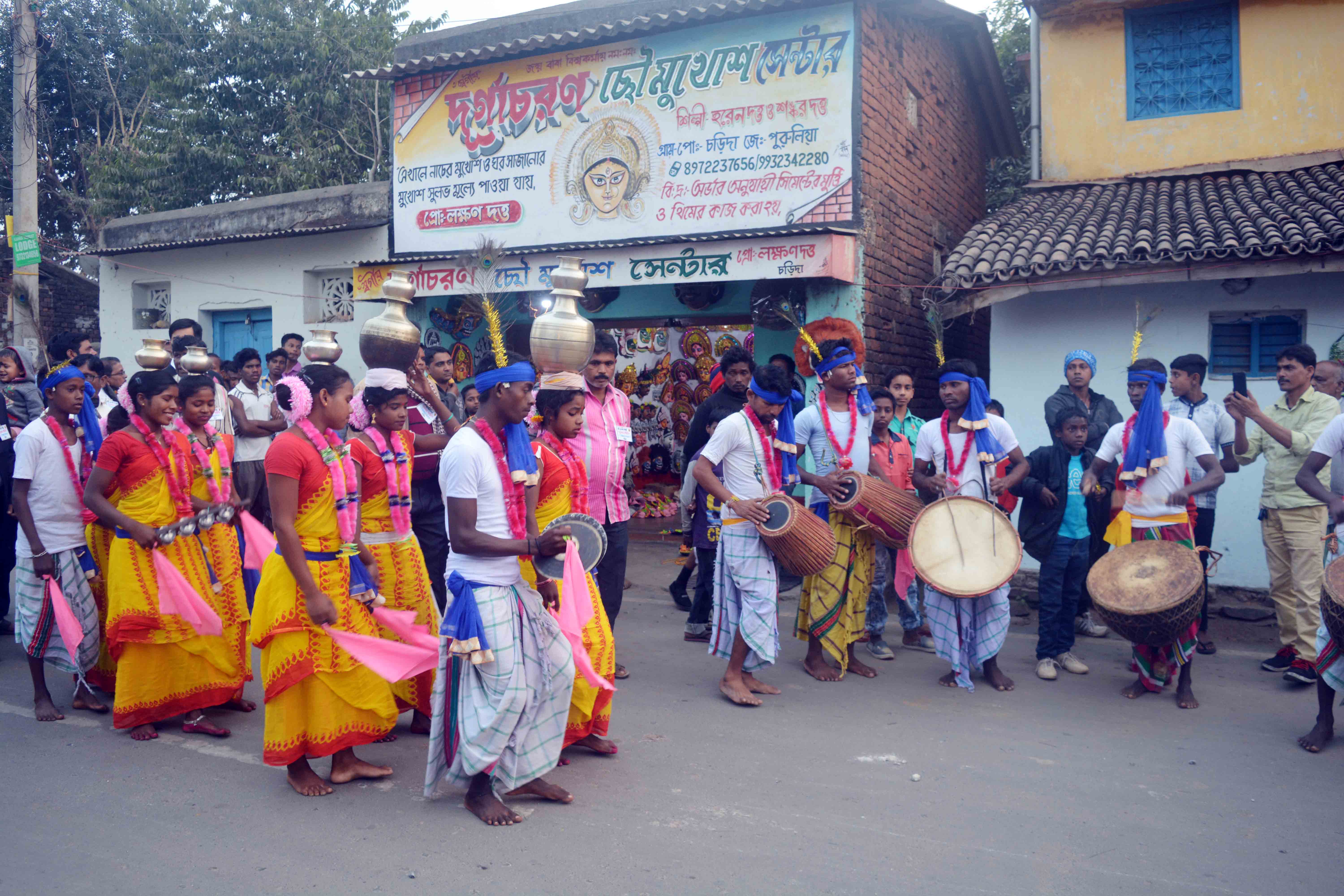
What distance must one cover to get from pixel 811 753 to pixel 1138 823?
4.46 feet

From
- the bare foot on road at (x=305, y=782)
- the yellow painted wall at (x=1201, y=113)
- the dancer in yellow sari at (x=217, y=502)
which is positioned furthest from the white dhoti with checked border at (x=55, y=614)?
the yellow painted wall at (x=1201, y=113)

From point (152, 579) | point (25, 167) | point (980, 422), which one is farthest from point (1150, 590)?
point (25, 167)

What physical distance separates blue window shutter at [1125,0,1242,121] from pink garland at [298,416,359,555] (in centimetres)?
949

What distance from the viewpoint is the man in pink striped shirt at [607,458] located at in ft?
18.2

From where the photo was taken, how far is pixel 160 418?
4793mm

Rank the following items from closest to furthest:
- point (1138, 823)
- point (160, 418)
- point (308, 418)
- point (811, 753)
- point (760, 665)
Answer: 1. point (1138, 823)
2. point (308, 418)
3. point (811, 753)
4. point (160, 418)
5. point (760, 665)

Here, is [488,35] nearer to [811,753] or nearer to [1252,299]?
[1252,299]

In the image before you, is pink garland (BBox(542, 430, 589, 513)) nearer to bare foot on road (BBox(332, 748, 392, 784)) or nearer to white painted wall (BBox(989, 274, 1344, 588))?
bare foot on road (BBox(332, 748, 392, 784))

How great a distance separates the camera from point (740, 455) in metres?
5.35

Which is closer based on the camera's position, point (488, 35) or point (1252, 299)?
point (1252, 299)

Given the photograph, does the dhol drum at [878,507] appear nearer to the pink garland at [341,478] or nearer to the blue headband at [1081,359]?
the blue headband at [1081,359]

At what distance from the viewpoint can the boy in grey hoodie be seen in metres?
7.08

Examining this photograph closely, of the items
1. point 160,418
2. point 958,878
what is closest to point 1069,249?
point 958,878

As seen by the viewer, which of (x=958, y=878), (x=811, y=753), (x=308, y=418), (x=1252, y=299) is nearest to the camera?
(x=958, y=878)
